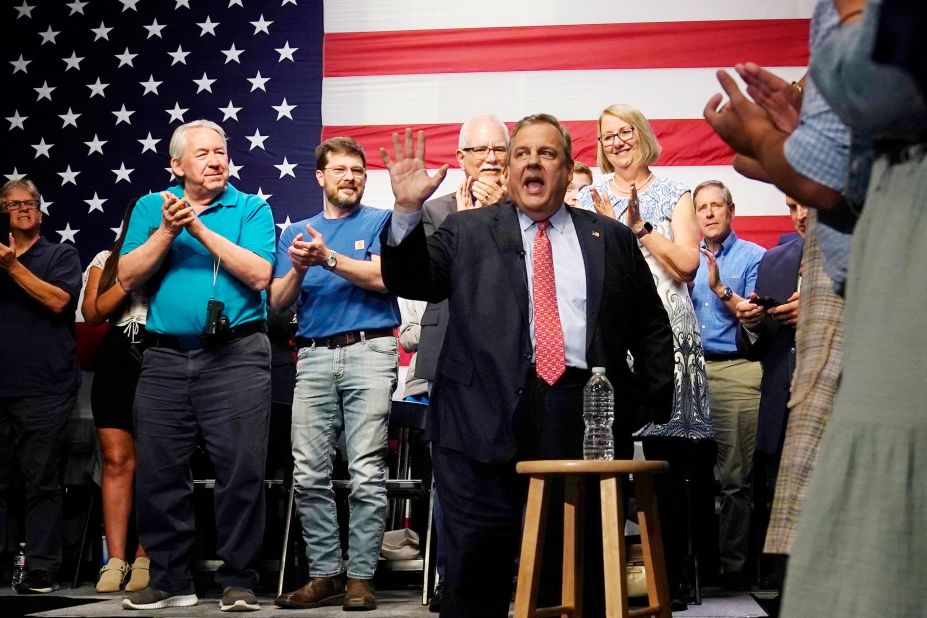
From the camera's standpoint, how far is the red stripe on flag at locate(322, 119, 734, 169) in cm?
618

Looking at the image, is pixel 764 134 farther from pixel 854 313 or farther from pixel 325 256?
pixel 325 256

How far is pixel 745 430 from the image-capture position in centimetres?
533

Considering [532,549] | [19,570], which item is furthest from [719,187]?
[19,570]

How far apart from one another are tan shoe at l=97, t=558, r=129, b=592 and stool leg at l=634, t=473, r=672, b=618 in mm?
3109

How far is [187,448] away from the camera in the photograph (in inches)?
187

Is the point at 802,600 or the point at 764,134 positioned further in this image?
the point at 764,134

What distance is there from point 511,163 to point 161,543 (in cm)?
231

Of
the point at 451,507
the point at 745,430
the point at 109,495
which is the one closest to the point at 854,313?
the point at 451,507

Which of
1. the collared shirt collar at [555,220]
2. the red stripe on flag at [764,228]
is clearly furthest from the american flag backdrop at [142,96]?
the collared shirt collar at [555,220]

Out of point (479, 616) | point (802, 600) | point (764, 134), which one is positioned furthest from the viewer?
point (479, 616)

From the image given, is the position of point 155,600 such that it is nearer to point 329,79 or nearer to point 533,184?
point 533,184

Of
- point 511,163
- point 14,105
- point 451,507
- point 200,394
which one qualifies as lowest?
point 451,507

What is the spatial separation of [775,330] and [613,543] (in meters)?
2.19

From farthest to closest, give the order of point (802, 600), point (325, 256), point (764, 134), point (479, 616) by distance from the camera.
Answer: point (325, 256), point (479, 616), point (764, 134), point (802, 600)
